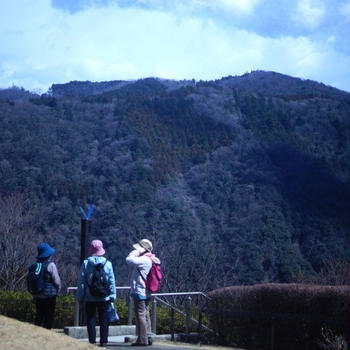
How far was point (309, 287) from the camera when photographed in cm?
1267

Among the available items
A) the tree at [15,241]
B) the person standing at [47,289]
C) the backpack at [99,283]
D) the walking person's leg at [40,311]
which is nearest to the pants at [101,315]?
the backpack at [99,283]

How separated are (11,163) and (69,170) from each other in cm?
489

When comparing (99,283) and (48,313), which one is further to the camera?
(48,313)

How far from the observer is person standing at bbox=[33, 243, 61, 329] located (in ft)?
31.3

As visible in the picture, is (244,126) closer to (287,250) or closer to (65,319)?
(287,250)

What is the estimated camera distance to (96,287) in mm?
9352

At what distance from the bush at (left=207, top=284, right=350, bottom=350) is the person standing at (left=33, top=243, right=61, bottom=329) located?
193 inches

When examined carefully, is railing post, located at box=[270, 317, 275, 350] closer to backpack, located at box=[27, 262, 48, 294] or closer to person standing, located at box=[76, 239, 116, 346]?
person standing, located at box=[76, 239, 116, 346]

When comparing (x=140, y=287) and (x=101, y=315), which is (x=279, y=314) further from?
(x=101, y=315)

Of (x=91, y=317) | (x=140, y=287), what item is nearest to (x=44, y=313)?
(x=91, y=317)

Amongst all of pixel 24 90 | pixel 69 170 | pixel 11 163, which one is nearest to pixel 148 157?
pixel 69 170

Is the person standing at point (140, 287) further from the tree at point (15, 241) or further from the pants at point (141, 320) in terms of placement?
the tree at point (15, 241)

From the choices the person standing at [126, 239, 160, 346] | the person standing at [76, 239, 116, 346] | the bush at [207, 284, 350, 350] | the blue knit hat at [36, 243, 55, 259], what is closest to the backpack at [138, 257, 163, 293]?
the person standing at [126, 239, 160, 346]

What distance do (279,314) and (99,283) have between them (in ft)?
15.6
